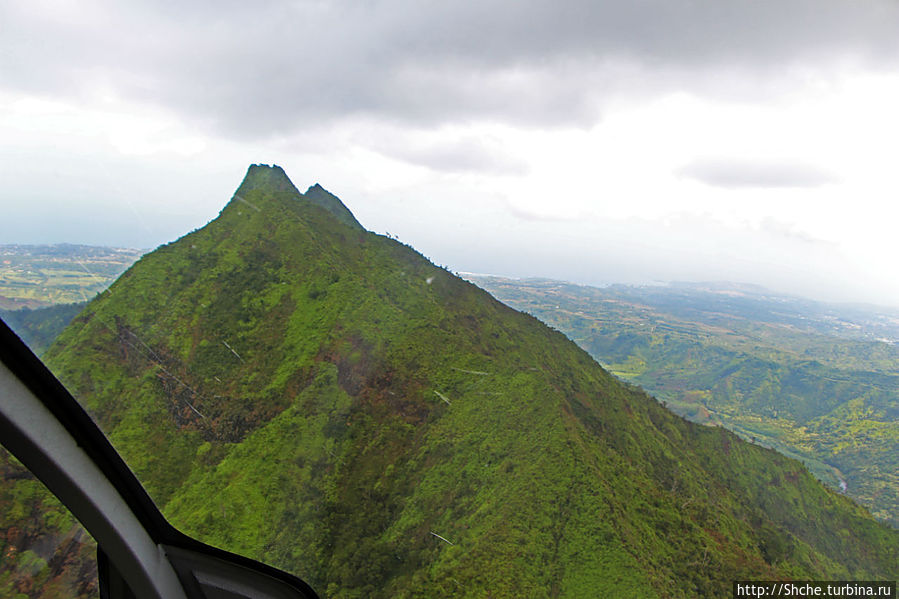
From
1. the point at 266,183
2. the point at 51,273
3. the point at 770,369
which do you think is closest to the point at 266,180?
the point at 266,183

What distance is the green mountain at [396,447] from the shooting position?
864 centimetres

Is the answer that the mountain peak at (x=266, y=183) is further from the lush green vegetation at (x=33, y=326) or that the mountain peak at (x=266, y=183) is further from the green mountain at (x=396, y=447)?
the lush green vegetation at (x=33, y=326)

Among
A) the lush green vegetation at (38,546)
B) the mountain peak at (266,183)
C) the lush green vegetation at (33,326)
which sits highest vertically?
the mountain peak at (266,183)

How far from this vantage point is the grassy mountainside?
136 ft

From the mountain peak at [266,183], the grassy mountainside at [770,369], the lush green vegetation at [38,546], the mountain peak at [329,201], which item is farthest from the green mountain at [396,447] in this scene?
the grassy mountainside at [770,369]

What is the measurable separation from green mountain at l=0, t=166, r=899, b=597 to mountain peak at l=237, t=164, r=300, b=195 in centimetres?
394

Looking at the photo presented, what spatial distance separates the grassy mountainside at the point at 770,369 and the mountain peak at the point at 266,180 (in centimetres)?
1847

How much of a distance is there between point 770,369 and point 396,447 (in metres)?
68.6

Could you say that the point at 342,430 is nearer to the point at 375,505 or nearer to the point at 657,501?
the point at 375,505

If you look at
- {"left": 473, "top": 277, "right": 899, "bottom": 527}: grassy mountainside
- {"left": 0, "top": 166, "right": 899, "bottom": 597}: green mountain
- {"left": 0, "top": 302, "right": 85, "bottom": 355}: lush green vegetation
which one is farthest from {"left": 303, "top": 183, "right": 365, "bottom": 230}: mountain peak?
{"left": 0, "top": 302, "right": 85, "bottom": 355}: lush green vegetation

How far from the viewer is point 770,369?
6034 centimetres

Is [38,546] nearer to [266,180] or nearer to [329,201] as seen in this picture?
[266,180]

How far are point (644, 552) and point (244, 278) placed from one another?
56.8 ft

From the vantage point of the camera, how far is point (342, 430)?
12.2 metres
